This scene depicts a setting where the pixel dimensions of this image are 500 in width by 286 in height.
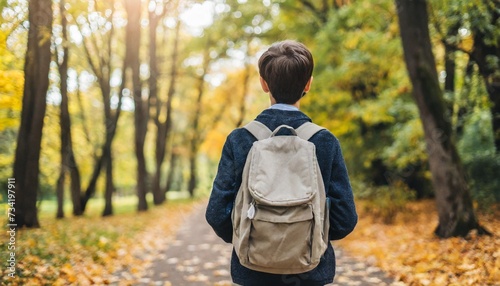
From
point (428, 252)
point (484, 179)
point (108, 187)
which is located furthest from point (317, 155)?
point (108, 187)

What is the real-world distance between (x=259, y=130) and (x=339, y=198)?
0.49 metres

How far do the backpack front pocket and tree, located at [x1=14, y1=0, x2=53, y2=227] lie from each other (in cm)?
671

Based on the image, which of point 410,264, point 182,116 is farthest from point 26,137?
point 182,116

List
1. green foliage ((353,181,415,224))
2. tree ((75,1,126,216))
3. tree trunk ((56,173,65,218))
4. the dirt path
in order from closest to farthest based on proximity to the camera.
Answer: the dirt path
green foliage ((353,181,415,224))
tree trunk ((56,173,65,218))
tree ((75,1,126,216))

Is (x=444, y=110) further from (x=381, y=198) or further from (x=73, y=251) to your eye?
(x=73, y=251)

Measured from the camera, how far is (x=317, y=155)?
80.6 inches

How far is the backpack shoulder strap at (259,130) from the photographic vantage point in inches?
81.6

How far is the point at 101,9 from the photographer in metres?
10.1

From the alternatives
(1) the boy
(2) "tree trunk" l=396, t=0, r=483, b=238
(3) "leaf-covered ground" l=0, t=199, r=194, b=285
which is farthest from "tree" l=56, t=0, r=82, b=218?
(1) the boy

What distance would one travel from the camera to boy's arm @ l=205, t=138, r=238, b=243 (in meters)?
2.06

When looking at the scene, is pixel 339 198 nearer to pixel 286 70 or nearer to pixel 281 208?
pixel 281 208

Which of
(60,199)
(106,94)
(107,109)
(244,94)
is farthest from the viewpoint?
(244,94)

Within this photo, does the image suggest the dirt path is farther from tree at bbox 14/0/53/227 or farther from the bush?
the bush

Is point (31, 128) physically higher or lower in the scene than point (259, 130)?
higher
